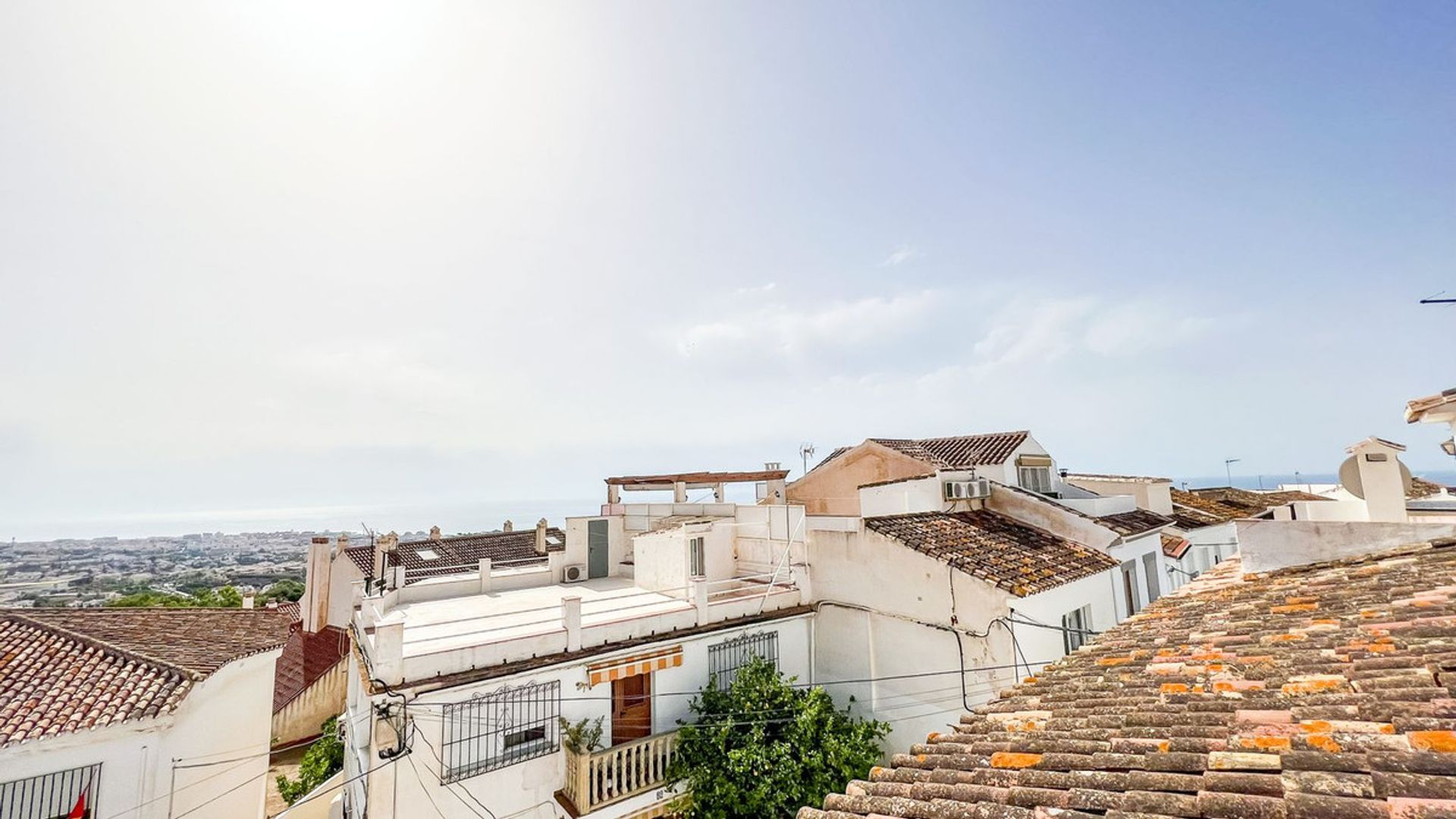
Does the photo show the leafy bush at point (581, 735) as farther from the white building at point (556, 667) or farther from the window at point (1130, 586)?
the window at point (1130, 586)

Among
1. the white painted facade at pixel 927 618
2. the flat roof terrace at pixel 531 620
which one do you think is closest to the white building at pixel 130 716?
the flat roof terrace at pixel 531 620

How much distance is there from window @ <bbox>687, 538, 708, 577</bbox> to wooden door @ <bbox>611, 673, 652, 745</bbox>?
4422mm

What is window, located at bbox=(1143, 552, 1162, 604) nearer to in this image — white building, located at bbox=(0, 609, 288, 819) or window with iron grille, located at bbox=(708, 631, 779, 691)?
window with iron grille, located at bbox=(708, 631, 779, 691)

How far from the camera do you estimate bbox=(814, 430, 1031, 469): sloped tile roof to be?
23.2 m

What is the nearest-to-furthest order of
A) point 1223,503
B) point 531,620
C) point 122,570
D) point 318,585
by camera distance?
point 531,620, point 1223,503, point 318,585, point 122,570

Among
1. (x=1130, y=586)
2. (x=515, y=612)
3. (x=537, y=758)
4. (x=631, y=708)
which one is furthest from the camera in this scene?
(x=1130, y=586)

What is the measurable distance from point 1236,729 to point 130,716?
17.8 metres

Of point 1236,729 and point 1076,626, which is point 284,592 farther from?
point 1236,729

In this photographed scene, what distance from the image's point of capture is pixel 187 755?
13.2 meters

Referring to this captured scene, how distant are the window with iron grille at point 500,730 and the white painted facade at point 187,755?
20.9ft

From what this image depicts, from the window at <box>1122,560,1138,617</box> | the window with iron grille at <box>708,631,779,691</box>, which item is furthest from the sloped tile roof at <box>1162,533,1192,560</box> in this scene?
the window with iron grille at <box>708,631,779,691</box>

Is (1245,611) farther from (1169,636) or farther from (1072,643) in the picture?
(1072,643)

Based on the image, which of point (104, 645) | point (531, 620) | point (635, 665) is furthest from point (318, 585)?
point (635, 665)

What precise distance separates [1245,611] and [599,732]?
39.6 feet
